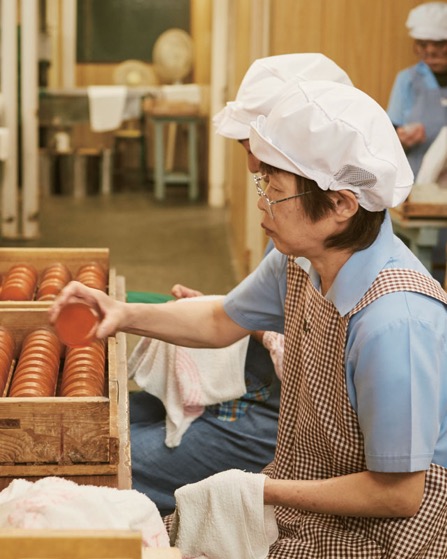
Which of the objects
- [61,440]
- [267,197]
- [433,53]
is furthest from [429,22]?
[61,440]

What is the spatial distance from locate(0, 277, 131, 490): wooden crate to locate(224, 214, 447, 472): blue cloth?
50 cm

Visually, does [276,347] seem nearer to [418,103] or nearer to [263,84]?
[263,84]

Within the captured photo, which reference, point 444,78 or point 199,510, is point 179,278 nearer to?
point 444,78

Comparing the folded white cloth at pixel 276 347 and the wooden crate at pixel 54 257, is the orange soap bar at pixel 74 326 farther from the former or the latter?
the wooden crate at pixel 54 257

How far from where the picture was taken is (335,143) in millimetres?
1859

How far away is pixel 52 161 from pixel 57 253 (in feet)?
27.4

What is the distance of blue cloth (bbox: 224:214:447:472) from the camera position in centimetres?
182

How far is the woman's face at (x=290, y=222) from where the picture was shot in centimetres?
194

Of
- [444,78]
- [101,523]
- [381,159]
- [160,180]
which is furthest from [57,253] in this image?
[160,180]

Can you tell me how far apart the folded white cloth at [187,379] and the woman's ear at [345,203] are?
1.11 m

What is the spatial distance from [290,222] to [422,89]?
3.92 m

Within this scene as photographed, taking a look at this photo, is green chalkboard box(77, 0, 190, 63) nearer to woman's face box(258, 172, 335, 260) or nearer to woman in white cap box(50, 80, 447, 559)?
woman in white cap box(50, 80, 447, 559)

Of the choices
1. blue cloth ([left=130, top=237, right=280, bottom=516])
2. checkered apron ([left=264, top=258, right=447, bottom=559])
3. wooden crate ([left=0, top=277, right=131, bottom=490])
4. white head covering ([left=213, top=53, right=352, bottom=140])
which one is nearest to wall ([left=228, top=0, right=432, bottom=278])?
white head covering ([left=213, top=53, right=352, bottom=140])

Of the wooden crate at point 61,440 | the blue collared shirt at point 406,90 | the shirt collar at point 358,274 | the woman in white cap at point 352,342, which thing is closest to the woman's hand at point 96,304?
the woman in white cap at point 352,342
